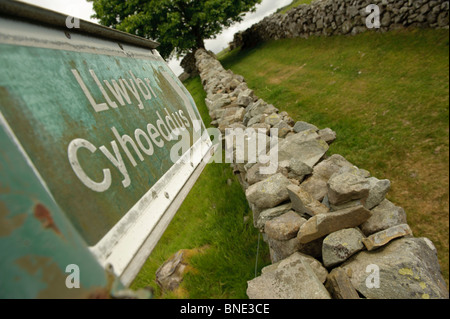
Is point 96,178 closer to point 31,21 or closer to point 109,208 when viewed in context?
point 109,208

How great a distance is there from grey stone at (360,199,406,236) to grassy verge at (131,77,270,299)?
88 centimetres

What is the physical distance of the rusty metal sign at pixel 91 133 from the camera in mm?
765

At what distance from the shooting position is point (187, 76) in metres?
19.9

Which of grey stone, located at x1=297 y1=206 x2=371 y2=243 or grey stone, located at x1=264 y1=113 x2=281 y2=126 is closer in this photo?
grey stone, located at x1=297 y1=206 x2=371 y2=243

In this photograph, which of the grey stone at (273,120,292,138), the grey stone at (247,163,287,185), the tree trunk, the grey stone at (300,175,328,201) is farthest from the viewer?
the tree trunk

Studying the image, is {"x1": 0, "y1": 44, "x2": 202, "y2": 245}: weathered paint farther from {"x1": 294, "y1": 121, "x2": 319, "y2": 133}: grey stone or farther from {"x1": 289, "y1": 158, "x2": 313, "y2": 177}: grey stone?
{"x1": 294, "y1": 121, "x2": 319, "y2": 133}: grey stone

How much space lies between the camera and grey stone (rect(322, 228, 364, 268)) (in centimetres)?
146

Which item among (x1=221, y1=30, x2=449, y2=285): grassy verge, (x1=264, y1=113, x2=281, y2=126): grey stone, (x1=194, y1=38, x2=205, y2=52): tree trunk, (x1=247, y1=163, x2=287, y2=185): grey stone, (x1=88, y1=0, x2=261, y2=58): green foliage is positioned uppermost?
(x1=88, y1=0, x2=261, y2=58): green foliage

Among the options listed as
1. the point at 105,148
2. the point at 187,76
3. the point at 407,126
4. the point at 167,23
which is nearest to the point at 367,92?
the point at 407,126

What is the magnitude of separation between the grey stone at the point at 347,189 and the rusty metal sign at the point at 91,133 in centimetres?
103

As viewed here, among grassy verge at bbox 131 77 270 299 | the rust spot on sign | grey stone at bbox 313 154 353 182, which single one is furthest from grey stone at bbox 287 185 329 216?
the rust spot on sign

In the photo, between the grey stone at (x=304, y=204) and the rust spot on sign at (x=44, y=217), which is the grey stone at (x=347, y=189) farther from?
the rust spot on sign at (x=44, y=217)

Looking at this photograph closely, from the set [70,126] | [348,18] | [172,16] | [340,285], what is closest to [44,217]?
[70,126]

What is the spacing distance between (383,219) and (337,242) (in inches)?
16.5
